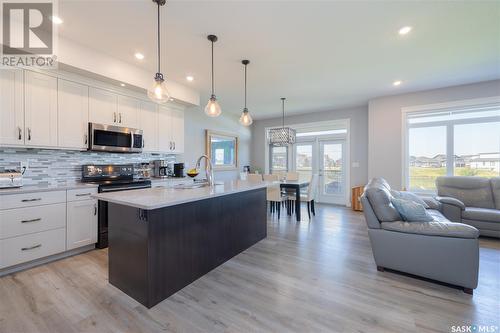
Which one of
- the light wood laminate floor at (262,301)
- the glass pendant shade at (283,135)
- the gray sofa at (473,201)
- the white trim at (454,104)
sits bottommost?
the light wood laminate floor at (262,301)

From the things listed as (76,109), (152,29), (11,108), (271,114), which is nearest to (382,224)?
(152,29)

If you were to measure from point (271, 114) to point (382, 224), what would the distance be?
495cm

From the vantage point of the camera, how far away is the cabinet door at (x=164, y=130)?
13.5ft

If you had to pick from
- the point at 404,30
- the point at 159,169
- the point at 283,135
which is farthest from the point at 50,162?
the point at 404,30

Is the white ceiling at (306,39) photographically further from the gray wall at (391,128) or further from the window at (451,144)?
the window at (451,144)

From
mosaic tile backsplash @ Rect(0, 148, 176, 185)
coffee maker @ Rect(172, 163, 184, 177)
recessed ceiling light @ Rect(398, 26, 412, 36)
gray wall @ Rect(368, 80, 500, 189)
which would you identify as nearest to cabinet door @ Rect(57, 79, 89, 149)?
mosaic tile backsplash @ Rect(0, 148, 176, 185)

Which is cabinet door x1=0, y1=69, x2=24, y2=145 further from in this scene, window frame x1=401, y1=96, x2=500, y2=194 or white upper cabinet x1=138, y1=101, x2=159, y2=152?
window frame x1=401, y1=96, x2=500, y2=194

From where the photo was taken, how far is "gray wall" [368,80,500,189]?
4.44 metres

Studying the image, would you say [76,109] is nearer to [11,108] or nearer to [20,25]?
[11,108]

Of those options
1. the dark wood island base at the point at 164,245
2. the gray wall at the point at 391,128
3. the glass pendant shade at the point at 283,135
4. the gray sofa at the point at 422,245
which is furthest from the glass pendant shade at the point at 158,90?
the gray wall at the point at 391,128

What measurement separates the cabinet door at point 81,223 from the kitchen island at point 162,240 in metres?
1.11

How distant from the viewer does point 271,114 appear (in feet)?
22.0

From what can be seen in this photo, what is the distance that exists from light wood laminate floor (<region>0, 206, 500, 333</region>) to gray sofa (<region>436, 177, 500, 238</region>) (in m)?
0.79

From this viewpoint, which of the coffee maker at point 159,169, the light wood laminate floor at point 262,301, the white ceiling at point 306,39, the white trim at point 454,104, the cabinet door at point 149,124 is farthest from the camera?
the coffee maker at point 159,169
